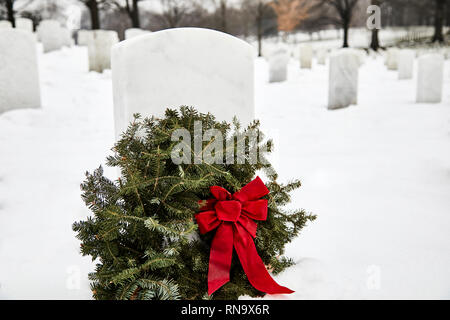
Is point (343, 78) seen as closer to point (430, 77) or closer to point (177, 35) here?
point (430, 77)

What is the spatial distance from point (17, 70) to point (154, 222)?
15.6 ft

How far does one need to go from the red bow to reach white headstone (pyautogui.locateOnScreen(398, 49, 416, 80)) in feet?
31.5

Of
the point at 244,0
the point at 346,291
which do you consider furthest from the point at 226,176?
the point at 244,0

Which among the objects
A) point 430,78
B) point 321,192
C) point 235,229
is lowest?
point 321,192

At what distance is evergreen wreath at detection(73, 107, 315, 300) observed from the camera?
1511 mm

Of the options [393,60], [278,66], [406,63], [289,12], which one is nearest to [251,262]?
[278,66]

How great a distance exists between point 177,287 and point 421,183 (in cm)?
249

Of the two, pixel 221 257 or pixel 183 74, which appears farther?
pixel 183 74

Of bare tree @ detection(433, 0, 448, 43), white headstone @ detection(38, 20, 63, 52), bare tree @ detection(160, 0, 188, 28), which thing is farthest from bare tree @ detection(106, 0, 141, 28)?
bare tree @ detection(433, 0, 448, 43)

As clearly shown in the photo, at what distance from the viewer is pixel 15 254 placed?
220 cm

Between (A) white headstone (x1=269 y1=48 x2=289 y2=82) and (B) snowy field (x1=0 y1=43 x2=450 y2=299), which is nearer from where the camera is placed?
(B) snowy field (x1=0 y1=43 x2=450 y2=299)

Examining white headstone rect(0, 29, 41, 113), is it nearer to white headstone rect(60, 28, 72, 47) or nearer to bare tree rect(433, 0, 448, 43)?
white headstone rect(60, 28, 72, 47)

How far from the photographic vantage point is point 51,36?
416 inches
